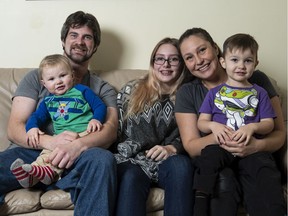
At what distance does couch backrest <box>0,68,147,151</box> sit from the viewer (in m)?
2.02

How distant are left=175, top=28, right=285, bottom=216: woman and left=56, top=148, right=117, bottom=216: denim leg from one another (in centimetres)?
43

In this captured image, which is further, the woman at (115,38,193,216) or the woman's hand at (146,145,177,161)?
the woman's hand at (146,145,177,161)

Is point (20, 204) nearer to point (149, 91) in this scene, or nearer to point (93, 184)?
point (93, 184)

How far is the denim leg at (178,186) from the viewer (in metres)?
1.49

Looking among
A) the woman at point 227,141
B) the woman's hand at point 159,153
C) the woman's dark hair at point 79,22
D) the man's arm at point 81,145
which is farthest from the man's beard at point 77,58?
the woman's hand at point 159,153

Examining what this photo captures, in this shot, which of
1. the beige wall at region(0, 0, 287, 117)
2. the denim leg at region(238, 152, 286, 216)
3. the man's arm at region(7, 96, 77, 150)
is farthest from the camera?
the beige wall at region(0, 0, 287, 117)

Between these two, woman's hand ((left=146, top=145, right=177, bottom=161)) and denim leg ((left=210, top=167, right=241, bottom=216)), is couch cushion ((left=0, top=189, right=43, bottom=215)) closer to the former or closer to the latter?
woman's hand ((left=146, top=145, right=177, bottom=161))

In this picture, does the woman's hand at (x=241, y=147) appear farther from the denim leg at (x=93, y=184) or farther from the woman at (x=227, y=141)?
the denim leg at (x=93, y=184)

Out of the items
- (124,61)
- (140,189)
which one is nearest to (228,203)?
(140,189)

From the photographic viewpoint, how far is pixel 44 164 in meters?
1.63

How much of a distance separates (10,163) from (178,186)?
0.81 meters

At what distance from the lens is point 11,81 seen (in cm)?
215

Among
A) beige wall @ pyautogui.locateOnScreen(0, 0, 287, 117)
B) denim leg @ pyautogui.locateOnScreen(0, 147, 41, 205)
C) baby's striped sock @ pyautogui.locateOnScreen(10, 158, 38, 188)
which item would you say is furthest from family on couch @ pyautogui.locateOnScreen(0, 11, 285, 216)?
beige wall @ pyautogui.locateOnScreen(0, 0, 287, 117)

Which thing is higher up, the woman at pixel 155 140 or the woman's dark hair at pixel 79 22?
the woman's dark hair at pixel 79 22
